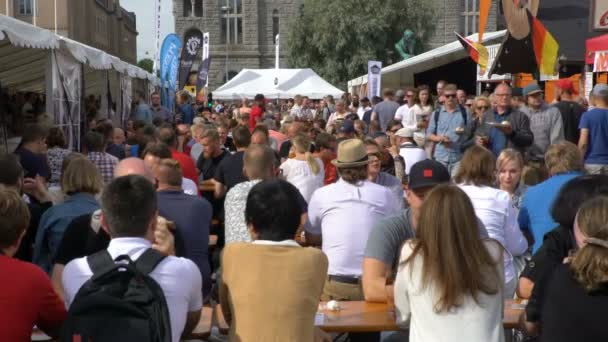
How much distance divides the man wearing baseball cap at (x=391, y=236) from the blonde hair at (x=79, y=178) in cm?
184

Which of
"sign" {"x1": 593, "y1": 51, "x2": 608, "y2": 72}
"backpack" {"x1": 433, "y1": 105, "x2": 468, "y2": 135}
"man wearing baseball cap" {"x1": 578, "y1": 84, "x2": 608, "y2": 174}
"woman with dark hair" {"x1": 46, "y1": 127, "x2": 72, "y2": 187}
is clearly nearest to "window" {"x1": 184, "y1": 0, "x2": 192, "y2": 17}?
"sign" {"x1": 593, "y1": 51, "x2": 608, "y2": 72}

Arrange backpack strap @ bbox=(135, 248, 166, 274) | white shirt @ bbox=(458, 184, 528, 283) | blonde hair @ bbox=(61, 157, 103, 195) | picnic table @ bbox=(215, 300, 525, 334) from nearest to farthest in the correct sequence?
backpack strap @ bbox=(135, 248, 166, 274) < picnic table @ bbox=(215, 300, 525, 334) < white shirt @ bbox=(458, 184, 528, 283) < blonde hair @ bbox=(61, 157, 103, 195)

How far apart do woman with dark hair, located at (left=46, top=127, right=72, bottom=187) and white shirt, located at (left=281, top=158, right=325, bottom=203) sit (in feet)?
7.28

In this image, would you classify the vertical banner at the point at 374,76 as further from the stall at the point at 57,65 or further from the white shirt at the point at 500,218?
the white shirt at the point at 500,218

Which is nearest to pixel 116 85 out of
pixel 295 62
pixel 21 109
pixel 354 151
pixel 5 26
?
pixel 21 109

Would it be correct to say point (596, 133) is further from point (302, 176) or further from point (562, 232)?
point (562, 232)

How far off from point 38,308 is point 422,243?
1.57 m

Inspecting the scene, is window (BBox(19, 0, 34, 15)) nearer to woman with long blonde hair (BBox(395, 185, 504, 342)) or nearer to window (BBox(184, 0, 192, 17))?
window (BBox(184, 0, 192, 17))

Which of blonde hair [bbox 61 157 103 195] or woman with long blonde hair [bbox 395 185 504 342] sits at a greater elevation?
blonde hair [bbox 61 157 103 195]

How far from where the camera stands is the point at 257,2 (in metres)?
77.1

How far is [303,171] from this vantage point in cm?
852

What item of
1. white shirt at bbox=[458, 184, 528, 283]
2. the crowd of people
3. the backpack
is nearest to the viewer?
the crowd of people

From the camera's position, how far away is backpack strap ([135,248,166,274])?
3.40 metres

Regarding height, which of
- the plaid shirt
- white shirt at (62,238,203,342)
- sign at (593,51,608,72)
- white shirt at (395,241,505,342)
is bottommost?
white shirt at (395,241,505,342)
